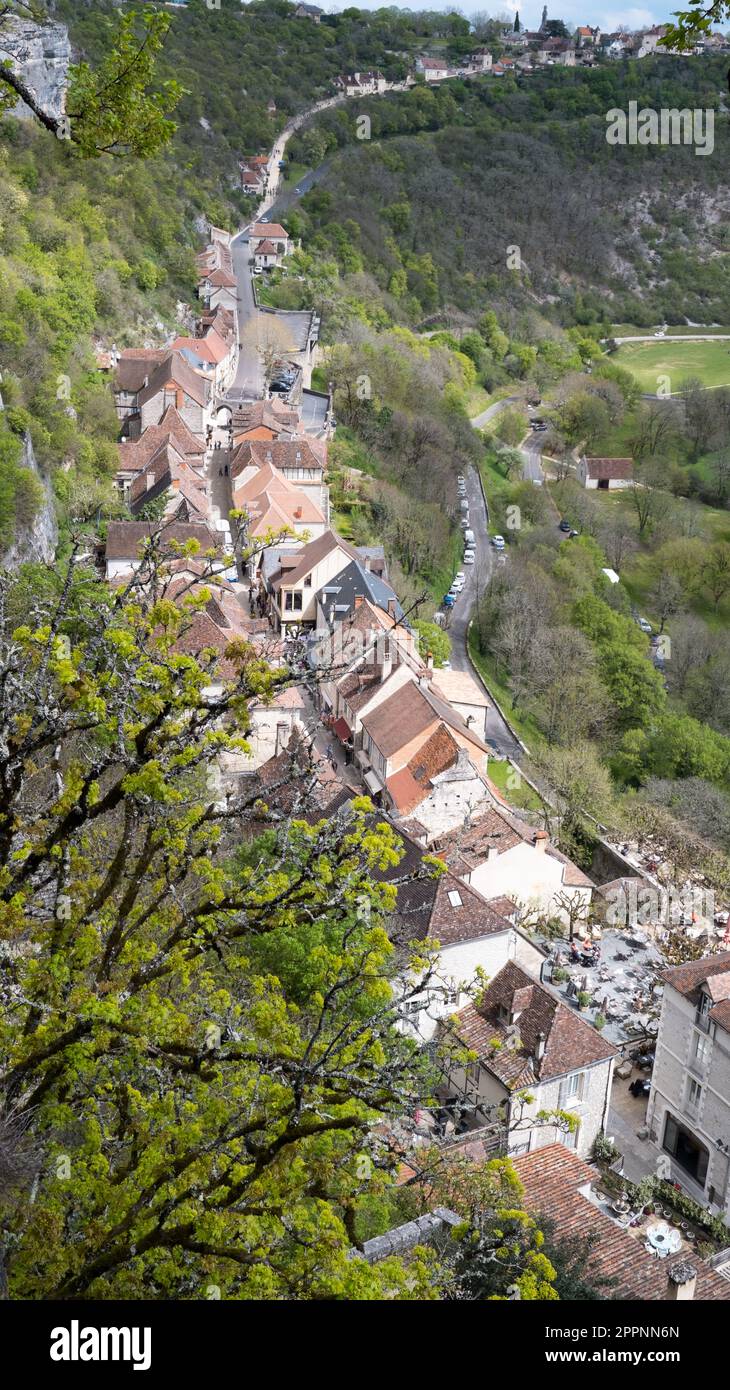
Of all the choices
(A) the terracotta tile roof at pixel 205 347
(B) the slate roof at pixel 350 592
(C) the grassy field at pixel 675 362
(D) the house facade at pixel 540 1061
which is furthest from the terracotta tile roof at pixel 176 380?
(C) the grassy field at pixel 675 362

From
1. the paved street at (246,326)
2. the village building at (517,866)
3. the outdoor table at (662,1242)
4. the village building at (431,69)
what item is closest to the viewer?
the outdoor table at (662,1242)

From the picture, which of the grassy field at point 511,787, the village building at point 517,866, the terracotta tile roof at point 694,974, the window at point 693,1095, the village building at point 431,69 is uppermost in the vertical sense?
the village building at point 431,69

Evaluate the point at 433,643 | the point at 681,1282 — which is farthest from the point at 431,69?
the point at 681,1282

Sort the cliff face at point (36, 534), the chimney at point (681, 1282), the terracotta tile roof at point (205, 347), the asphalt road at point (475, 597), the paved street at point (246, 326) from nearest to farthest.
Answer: the chimney at point (681, 1282) < the cliff face at point (36, 534) < the asphalt road at point (475, 597) < the terracotta tile roof at point (205, 347) < the paved street at point (246, 326)

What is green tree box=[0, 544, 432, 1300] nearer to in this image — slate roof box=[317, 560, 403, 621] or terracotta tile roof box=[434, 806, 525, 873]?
terracotta tile roof box=[434, 806, 525, 873]

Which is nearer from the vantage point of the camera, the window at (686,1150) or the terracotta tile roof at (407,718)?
the window at (686,1150)

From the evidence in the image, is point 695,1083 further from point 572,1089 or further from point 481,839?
point 481,839

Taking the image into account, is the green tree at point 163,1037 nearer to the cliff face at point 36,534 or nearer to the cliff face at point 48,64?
the cliff face at point 36,534
